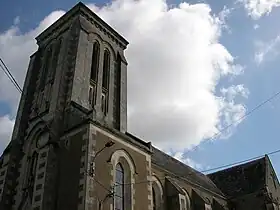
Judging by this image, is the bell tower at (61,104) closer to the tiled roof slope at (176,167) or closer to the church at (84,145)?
the church at (84,145)

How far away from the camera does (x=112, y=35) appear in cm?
3312

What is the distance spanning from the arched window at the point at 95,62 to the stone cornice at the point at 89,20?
2260mm

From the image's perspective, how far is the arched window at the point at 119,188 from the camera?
21.6 meters

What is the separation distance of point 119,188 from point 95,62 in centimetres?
1149

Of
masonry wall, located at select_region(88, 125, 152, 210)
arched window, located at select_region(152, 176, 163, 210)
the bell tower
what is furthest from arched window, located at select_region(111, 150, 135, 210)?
arched window, located at select_region(152, 176, 163, 210)

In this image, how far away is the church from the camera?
21.2 meters

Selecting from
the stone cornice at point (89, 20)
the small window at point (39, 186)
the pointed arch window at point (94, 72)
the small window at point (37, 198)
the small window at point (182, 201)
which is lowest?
the small window at point (37, 198)

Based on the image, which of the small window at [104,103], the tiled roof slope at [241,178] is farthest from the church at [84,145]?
the tiled roof slope at [241,178]

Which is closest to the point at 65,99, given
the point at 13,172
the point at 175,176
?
the point at 13,172

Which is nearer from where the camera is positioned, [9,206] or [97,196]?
[97,196]

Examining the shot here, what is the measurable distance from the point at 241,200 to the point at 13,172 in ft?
78.1

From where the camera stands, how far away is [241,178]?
42.3 meters

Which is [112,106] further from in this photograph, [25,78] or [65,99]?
[25,78]

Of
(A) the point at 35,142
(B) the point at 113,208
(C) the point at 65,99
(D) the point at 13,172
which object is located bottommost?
(B) the point at 113,208
